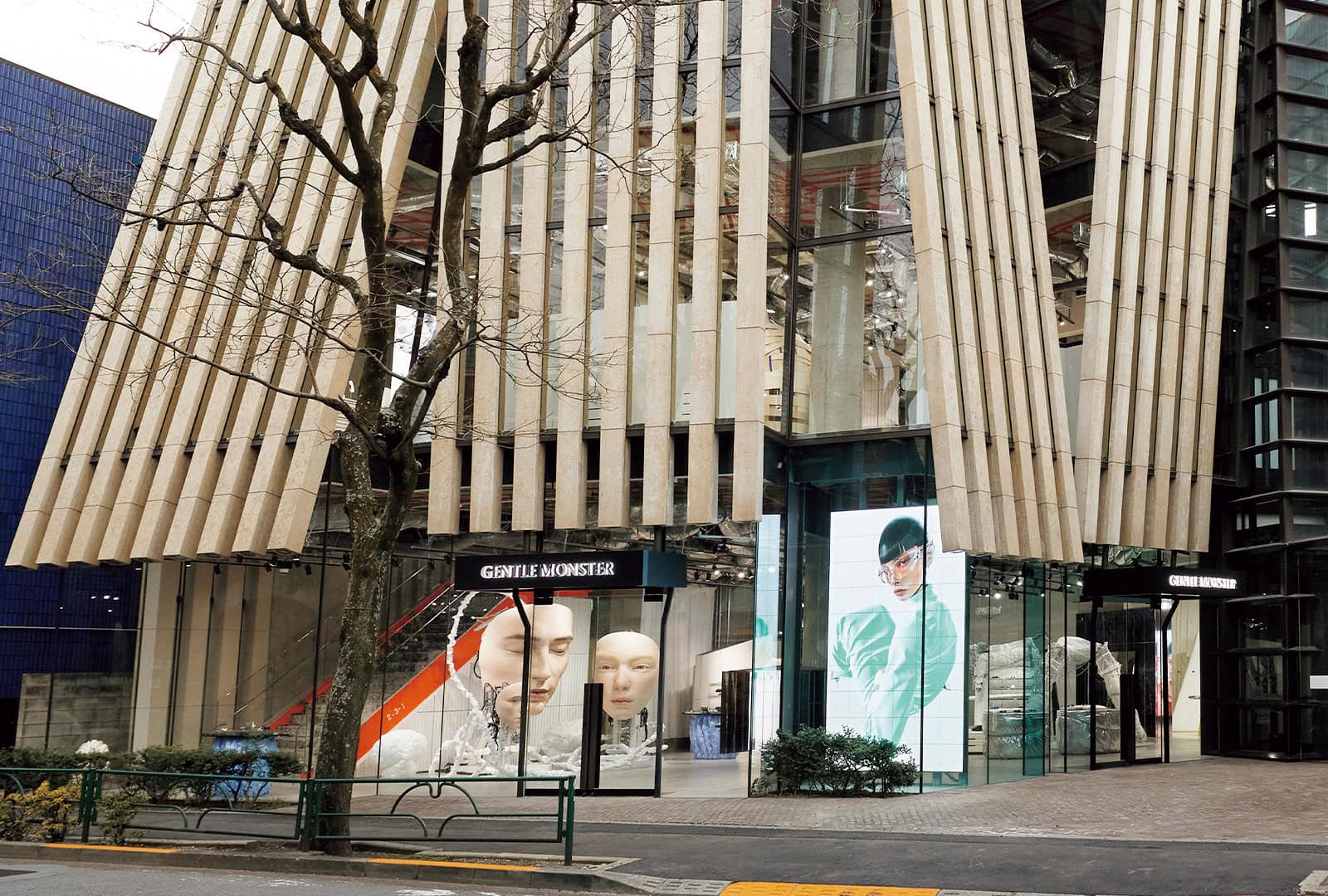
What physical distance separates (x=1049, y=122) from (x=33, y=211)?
826 inches

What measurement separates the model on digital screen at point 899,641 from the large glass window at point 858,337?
198 cm

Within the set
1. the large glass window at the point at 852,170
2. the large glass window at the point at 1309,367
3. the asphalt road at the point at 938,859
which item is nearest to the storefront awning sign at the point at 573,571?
the asphalt road at the point at 938,859

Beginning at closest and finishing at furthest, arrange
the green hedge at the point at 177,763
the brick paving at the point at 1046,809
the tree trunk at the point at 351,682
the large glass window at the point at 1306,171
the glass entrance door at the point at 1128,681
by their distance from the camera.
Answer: the tree trunk at the point at 351,682 < the brick paving at the point at 1046,809 < the green hedge at the point at 177,763 < the glass entrance door at the point at 1128,681 < the large glass window at the point at 1306,171

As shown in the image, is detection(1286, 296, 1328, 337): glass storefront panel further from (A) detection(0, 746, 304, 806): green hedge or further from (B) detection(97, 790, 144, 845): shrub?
(B) detection(97, 790, 144, 845): shrub

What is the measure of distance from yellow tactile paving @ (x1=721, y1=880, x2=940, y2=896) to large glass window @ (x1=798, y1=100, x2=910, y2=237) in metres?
12.8

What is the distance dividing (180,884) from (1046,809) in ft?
34.8

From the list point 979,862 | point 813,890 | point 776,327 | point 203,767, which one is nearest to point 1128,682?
point 776,327

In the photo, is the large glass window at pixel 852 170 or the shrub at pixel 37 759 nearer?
the shrub at pixel 37 759

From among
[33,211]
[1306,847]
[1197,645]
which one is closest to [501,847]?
[1306,847]

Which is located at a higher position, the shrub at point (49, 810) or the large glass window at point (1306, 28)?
the large glass window at point (1306, 28)

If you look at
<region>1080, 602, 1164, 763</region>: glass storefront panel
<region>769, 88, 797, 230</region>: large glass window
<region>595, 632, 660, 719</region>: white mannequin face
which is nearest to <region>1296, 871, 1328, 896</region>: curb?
<region>595, 632, 660, 719</region>: white mannequin face

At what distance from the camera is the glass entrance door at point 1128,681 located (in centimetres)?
2520

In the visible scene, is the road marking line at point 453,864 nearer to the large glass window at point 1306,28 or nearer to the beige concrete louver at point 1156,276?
the beige concrete louver at point 1156,276

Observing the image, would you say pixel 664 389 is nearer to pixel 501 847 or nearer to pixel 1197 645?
pixel 501 847
